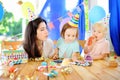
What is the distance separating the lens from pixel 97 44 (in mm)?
2783

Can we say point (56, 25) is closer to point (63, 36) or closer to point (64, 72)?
point (63, 36)

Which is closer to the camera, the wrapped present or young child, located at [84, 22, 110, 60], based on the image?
the wrapped present

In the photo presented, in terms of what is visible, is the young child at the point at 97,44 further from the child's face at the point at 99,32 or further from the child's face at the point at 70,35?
the child's face at the point at 70,35

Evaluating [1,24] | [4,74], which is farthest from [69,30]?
[1,24]

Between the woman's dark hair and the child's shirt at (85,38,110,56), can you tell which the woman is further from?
the child's shirt at (85,38,110,56)

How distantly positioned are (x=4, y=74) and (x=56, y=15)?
1.70m

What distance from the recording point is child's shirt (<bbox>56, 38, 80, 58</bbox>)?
273cm

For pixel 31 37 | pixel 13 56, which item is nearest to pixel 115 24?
pixel 31 37

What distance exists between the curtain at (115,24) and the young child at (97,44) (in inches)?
25.8

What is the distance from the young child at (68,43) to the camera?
2.68m

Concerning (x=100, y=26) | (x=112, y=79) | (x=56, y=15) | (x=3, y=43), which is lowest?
(x=112, y=79)

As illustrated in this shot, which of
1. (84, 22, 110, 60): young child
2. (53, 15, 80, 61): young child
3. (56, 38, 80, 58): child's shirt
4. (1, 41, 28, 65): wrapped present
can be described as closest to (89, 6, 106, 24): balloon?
(84, 22, 110, 60): young child

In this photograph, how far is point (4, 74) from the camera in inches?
69.9

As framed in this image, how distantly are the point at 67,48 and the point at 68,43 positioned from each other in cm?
6
